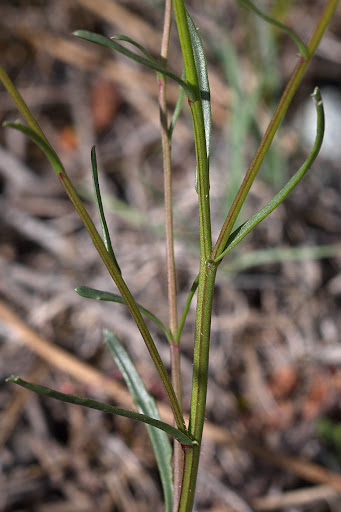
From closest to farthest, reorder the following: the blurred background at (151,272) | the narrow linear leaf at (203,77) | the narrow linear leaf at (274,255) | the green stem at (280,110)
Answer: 1. the green stem at (280,110)
2. the narrow linear leaf at (203,77)
3. the blurred background at (151,272)
4. the narrow linear leaf at (274,255)

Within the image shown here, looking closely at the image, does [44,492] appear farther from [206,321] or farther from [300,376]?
[206,321]

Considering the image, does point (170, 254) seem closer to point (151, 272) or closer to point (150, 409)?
point (150, 409)

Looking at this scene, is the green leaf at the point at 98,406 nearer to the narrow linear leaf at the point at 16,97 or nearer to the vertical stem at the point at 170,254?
the vertical stem at the point at 170,254

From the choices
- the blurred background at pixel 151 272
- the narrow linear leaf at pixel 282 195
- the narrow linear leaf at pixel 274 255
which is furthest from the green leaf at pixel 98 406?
the narrow linear leaf at pixel 274 255

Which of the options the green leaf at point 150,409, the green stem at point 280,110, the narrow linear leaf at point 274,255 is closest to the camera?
the green stem at point 280,110

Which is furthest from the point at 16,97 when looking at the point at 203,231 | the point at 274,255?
the point at 274,255

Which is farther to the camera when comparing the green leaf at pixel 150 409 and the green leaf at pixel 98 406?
the green leaf at pixel 150 409

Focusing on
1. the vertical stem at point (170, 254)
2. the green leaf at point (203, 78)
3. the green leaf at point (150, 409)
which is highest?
the green leaf at point (203, 78)
